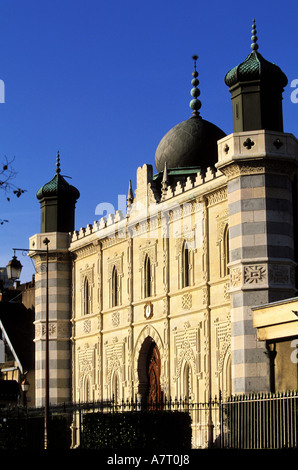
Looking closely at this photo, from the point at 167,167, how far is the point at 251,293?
1017 centimetres

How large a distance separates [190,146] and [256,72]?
7.89 m

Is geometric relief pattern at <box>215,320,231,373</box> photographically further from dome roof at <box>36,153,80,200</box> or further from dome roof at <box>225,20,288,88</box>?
dome roof at <box>36,153,80,200</box>

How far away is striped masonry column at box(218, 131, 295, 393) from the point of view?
2666 centimetres

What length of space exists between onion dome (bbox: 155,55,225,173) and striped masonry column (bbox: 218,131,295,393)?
7.46 metres

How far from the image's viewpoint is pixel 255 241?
89.3 feet

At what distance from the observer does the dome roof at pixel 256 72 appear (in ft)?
92.2

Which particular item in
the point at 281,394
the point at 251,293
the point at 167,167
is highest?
the point at 167,167

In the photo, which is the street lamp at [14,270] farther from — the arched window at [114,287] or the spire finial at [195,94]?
the spire finial at [195,94]

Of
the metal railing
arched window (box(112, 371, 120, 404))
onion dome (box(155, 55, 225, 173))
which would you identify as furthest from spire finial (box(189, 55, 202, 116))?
the metal railing

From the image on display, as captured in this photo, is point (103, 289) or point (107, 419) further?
point (103, 289)

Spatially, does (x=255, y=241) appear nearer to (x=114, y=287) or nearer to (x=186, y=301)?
(x=186, y=301)

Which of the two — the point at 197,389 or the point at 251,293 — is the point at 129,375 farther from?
the point at 251,293

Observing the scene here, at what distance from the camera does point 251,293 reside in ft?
88.3
